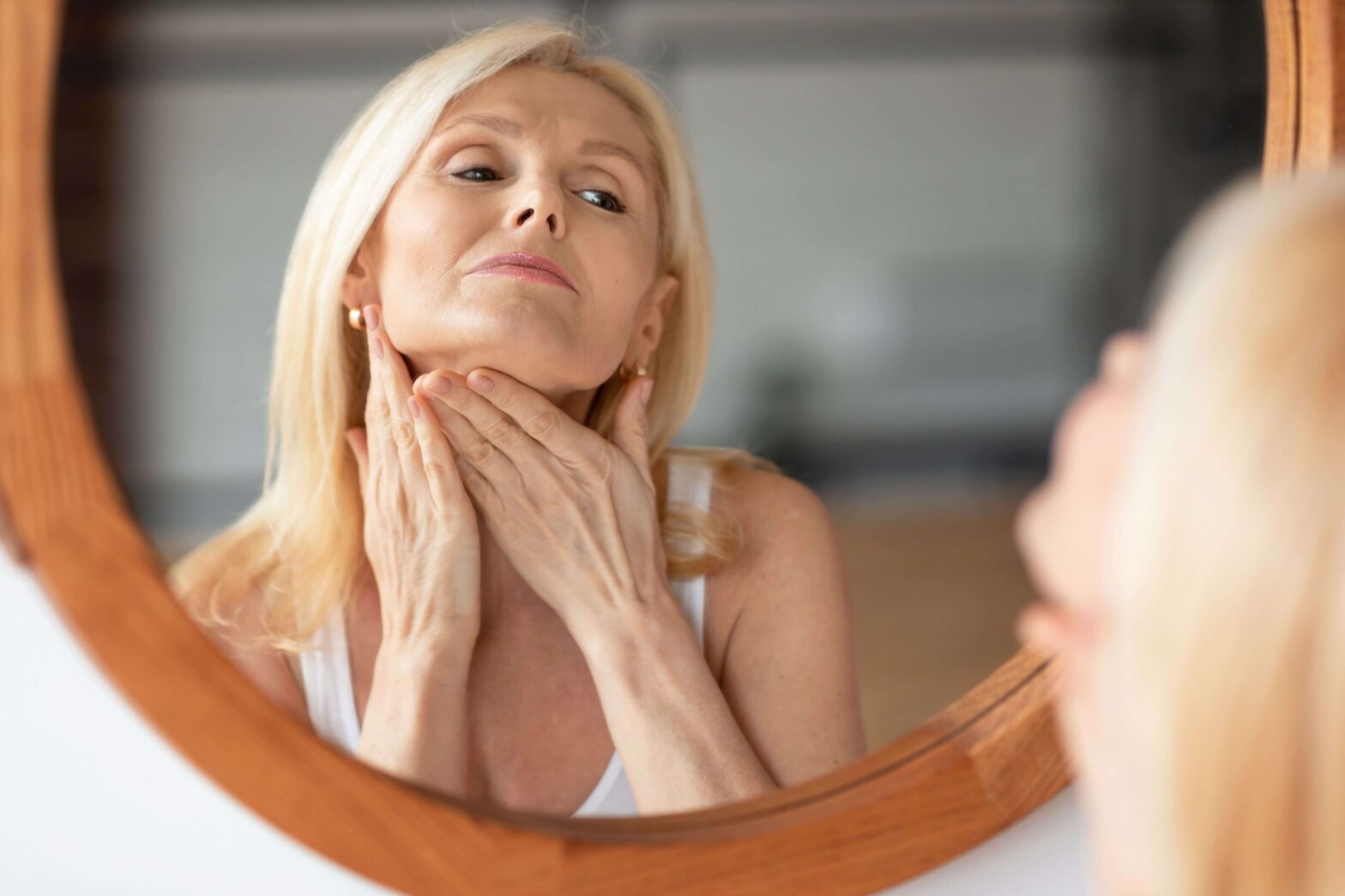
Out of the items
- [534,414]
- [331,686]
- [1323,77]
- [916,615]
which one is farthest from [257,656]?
[1323,77]

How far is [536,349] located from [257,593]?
13 centimetres

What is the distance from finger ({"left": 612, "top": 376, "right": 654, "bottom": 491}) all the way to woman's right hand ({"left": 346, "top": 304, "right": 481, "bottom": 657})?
0.06 meters

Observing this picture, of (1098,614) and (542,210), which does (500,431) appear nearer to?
(542,210)

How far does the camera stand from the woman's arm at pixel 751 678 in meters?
0.43

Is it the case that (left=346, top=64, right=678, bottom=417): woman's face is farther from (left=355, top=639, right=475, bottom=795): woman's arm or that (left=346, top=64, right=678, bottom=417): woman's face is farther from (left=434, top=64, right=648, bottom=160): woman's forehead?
(left=355, top=639, right=475, bottom=795): woman's arm

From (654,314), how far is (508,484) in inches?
3.5

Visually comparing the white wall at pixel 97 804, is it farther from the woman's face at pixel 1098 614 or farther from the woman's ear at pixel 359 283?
the woman's face at pixel 1098 614

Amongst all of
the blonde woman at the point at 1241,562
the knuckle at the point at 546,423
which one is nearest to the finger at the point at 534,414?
the knuckle at the point at 546,423

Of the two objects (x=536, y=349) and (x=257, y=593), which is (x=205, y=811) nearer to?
(x=257, y=593)

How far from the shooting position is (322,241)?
41cm

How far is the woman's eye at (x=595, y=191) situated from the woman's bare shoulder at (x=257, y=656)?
17 centimetres

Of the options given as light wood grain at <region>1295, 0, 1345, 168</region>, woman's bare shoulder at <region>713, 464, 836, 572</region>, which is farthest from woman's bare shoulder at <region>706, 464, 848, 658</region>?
light wood grain at <region>1295, 0, 1345, 168</region>

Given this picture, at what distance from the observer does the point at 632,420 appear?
44 cm

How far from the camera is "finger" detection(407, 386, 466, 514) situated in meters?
0.41
